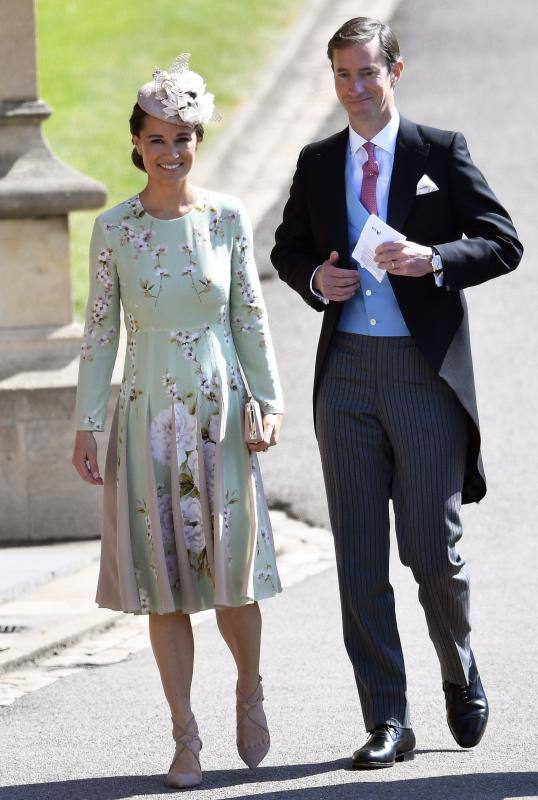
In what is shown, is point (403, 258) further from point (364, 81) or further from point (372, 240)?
point (364, 81)

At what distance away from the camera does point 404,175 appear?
4.88 meters

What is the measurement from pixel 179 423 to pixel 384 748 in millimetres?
1148

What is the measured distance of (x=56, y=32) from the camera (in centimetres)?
1961

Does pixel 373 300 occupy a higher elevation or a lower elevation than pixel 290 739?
higher

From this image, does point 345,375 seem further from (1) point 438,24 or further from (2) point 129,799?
(1) point 438,24

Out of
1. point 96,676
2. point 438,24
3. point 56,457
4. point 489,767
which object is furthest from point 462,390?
point 438,24

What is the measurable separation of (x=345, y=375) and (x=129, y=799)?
4.58ft

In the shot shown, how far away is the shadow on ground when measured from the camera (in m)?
4.65

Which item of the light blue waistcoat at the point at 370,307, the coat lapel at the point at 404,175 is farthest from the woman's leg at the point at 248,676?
the coat lapel at the point at 404,175

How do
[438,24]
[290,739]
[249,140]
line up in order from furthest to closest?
1. [438,24]
2. [249,140]
3. [290,739]

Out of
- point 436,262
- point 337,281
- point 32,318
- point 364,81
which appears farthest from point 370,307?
point 32,318

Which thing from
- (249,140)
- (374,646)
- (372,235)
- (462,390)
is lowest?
(249,140)

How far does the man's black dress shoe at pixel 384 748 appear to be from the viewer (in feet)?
16.0

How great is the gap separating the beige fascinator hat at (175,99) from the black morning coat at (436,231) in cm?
41
